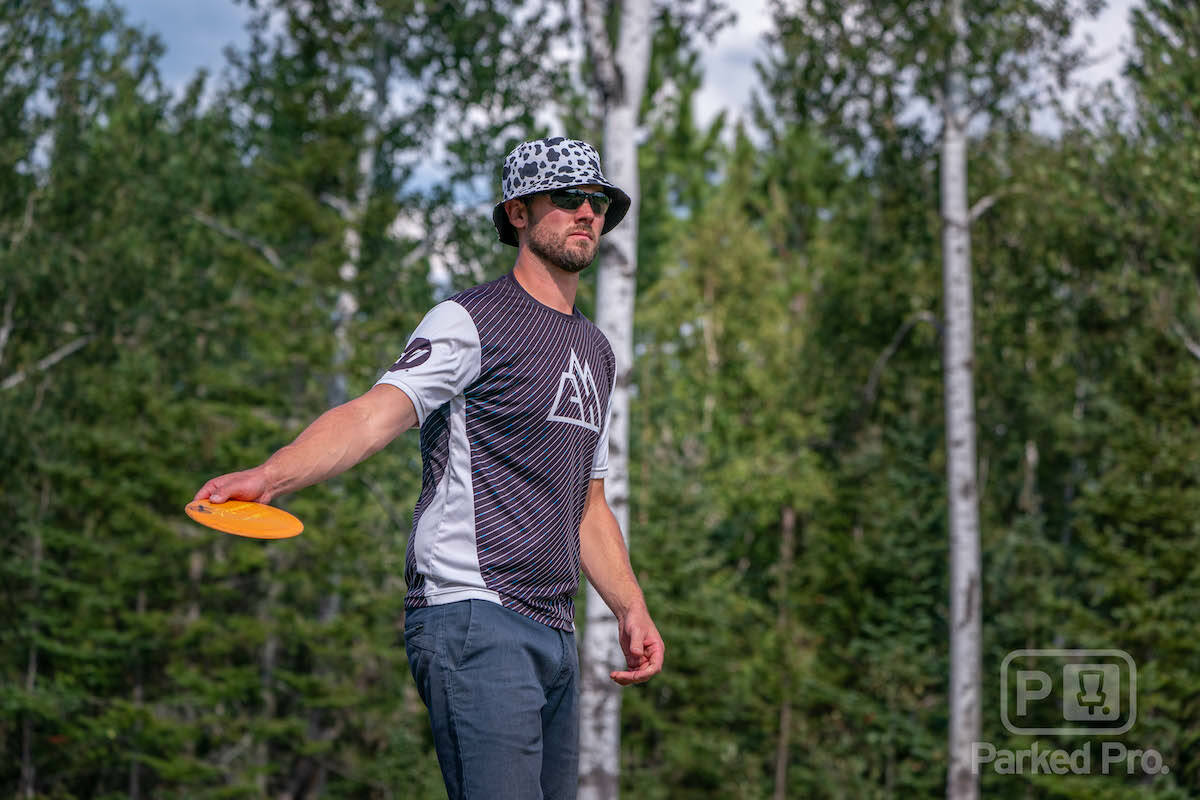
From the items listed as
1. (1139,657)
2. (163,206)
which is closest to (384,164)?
(163,206)

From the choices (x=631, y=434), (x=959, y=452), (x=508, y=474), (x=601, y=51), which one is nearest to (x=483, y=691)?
(x=508, y=474)

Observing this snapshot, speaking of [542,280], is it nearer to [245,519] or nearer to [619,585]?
[619,585]

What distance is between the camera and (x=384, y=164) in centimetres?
1634

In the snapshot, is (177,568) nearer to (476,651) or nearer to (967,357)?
(967,357)

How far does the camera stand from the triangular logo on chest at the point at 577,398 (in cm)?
259

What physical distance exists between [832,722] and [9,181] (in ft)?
45.8

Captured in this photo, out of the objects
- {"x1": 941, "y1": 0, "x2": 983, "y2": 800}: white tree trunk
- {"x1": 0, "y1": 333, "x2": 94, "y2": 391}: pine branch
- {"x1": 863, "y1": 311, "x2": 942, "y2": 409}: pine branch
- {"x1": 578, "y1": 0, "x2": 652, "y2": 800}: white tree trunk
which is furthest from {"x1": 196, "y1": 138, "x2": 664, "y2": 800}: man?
{"x1": 0, "y1": 333, "x2": 94, "y2": 391}: pine branch

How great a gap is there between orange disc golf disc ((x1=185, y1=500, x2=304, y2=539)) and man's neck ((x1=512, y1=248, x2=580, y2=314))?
0.90m

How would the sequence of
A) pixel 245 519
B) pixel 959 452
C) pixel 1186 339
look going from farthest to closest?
pixel 1186 339
pixel 959 452
pixel 245 519

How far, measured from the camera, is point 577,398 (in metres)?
2.65

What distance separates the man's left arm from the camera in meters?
2.82

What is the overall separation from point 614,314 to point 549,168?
4948 millimetres

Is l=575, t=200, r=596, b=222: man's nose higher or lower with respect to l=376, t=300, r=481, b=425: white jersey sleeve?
higher

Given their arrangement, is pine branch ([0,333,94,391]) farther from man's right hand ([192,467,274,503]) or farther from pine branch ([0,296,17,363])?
man's right hand ([192,467,274,503])
